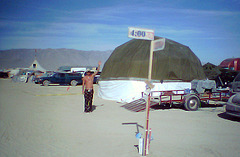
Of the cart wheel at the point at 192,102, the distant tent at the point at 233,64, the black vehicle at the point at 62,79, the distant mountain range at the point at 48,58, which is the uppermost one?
the distant mountain range at the point at 48,58

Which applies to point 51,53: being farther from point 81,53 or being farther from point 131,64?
point 131,64

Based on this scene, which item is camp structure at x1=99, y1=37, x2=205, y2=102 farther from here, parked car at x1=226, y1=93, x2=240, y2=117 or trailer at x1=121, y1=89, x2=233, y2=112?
parked car at x1=226, y1=93, x2=240, y2=117

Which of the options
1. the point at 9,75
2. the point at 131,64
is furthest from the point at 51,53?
the point at 131,64

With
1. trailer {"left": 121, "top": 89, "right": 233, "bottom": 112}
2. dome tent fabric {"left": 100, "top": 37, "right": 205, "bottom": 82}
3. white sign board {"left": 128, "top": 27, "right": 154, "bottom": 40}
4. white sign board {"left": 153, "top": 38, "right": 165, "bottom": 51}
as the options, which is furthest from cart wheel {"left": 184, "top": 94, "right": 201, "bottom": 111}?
white sign board {"left": 128, "top": 27, "right": 154, "bottom": 40}

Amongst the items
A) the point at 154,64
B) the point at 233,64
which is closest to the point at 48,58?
the point at 233,64

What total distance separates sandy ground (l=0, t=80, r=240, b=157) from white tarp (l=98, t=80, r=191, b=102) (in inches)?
155

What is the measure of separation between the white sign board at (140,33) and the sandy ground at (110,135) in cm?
265

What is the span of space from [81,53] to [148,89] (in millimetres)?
137621

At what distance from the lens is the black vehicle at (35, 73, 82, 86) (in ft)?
82.4

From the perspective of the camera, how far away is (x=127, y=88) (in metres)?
13.0

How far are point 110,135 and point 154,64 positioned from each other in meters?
8.47

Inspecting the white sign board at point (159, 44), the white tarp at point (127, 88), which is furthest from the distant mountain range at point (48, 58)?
the white sign board at point (159, 44)

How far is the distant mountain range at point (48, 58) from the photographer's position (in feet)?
344

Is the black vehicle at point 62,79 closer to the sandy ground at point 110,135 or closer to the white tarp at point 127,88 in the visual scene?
the white tarp at point 127,88
